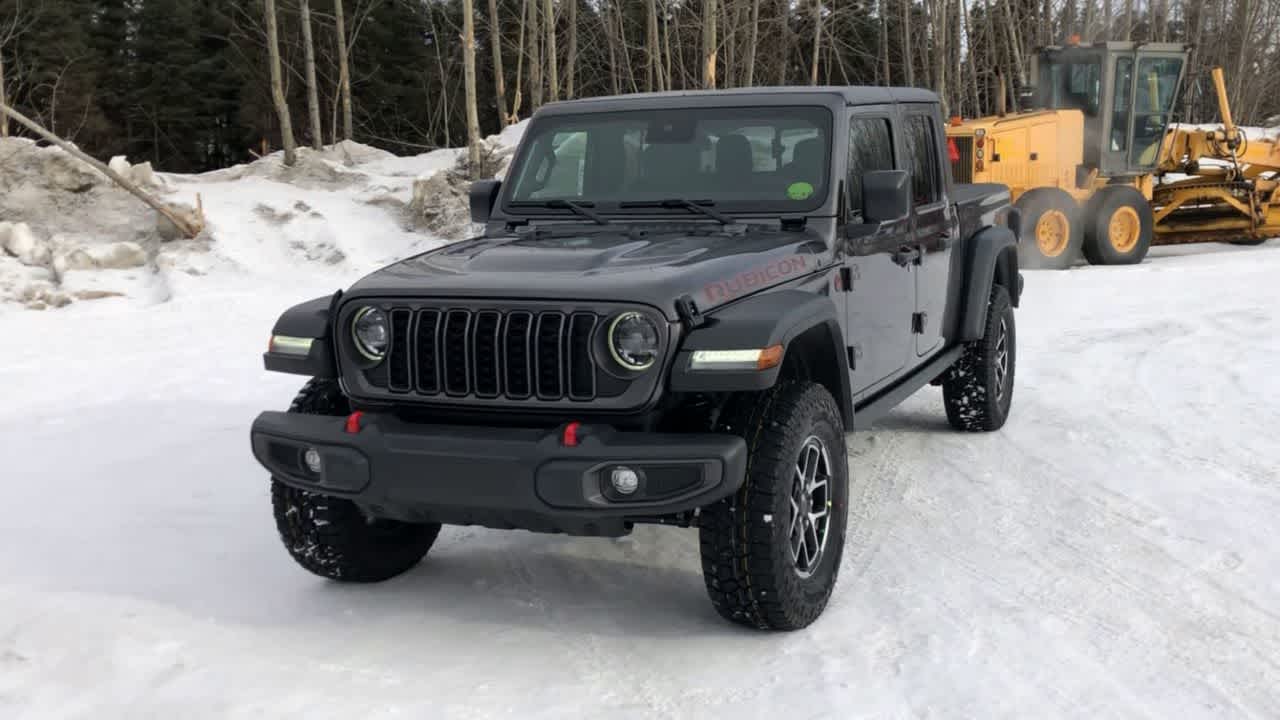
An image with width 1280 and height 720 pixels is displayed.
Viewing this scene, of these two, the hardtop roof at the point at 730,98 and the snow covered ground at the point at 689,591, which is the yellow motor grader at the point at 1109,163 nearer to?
the snow covered ground at the point at 689,591

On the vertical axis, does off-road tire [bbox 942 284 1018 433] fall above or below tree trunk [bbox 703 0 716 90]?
below

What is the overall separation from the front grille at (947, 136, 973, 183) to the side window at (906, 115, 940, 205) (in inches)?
395

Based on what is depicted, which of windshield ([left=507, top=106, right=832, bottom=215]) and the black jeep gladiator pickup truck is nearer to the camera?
the black jeep gladiator pickup truck

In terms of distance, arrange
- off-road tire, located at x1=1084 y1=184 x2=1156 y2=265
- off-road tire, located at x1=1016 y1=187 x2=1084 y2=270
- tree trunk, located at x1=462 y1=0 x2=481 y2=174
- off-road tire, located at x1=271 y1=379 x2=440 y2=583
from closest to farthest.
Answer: off-road tire, located at x1=271 y1=379 x2=440 y2=583 < off-road tire, located at x1=1016 y1=187 x2=1084 y2=270 < off-road tire, located at x1=1084 y1=184 x2=1156 y2=265 < tree trunk, located at x1=462 y1=0 x2=481 y2=174

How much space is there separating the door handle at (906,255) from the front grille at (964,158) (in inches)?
420

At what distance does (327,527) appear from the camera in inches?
188

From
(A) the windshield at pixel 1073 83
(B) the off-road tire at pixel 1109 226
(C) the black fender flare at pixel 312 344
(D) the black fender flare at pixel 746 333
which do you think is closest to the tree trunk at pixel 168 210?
(A) the windshield at pixel 1073 83

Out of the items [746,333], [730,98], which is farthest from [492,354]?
[730,98]

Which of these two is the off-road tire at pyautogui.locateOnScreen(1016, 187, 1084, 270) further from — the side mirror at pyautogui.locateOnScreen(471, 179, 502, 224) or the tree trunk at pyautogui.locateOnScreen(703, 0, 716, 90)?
the side mirror at pyautogui.locateOnScreen(471, 179, 502, 224)

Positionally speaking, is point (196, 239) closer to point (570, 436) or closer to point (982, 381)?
point (982, 381)

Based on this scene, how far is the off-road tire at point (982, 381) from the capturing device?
7168 mm

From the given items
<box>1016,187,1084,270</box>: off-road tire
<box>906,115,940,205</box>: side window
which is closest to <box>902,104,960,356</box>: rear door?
<box>906,115,940,205</box>: side window

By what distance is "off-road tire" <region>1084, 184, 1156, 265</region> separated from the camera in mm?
16703

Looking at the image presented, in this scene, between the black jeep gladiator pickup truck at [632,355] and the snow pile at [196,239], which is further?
the snow pile at [196,239]
